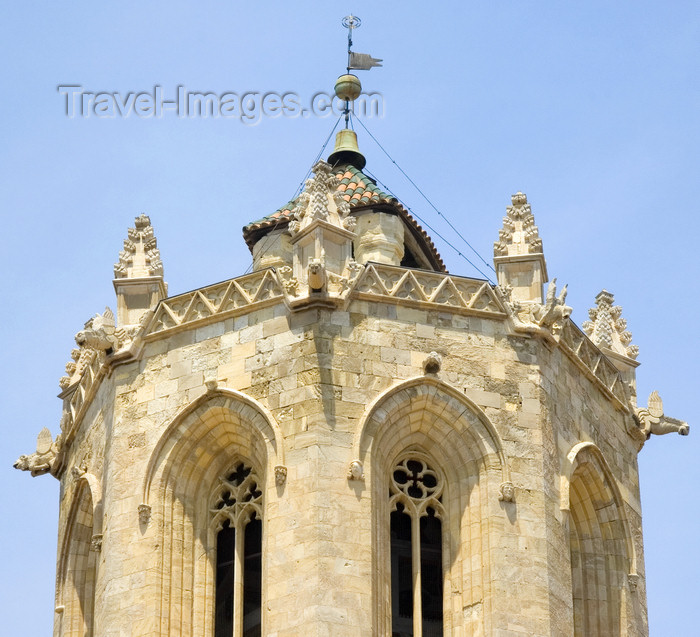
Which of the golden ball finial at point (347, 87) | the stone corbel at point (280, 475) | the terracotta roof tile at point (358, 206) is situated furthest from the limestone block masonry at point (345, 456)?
the golden ball finial at point (347, 87)

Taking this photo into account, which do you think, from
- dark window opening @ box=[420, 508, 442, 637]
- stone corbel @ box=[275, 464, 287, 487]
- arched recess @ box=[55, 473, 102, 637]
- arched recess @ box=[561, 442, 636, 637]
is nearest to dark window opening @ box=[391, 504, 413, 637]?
dark window opening @ box=[420, 508, 442, 637]

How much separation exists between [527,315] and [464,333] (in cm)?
112

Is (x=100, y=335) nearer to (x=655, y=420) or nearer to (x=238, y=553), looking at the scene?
(x=238, y=553)

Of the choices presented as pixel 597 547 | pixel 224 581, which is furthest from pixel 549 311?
pixel 224 581

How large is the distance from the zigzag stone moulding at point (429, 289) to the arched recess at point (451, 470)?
4.72ft

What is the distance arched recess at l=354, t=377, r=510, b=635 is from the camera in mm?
38094

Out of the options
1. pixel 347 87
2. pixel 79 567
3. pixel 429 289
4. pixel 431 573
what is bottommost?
pixel 431 573

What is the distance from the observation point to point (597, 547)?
41031mm

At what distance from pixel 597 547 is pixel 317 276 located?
21.0 feet

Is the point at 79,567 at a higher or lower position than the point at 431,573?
higher

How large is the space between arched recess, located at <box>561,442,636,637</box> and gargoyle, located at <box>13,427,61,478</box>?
27.9 feet

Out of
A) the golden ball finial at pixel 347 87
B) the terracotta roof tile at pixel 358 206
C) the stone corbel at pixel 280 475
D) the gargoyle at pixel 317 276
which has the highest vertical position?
the golden ball finial at pixel 347 87

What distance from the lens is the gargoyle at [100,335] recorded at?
132 feet

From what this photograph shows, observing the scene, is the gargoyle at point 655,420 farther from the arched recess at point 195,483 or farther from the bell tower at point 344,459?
the arched recess at point 195,483
